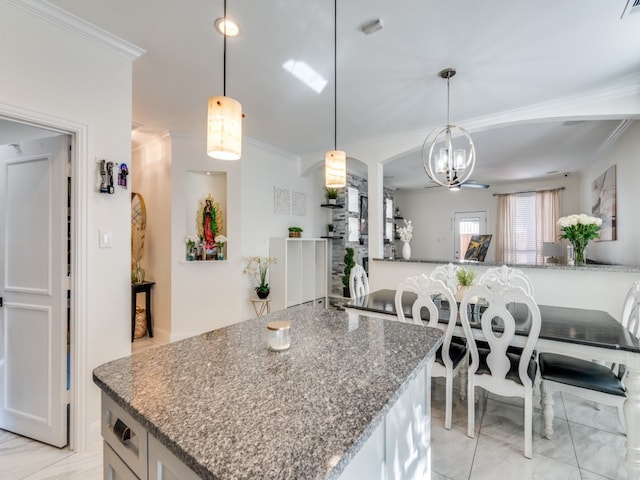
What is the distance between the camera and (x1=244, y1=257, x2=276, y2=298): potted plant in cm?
402

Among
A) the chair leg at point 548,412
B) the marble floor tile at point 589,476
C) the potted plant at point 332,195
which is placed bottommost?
the marble floor tile at point 589,476

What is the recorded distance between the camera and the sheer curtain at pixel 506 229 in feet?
22.8

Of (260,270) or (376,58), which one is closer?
(376,58)

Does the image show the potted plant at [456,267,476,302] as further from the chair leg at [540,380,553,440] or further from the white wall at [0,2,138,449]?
the white wall at [0,2,138,449]

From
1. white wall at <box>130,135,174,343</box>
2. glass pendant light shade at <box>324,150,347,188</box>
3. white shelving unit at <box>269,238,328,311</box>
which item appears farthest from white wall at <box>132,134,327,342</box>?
glass pendant light shade at <box>324,150,347,188</box>

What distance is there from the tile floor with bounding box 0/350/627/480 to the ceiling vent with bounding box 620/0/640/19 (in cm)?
271

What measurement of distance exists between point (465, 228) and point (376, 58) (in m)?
6.42

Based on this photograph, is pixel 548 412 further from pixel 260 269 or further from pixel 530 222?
pixel 530 222

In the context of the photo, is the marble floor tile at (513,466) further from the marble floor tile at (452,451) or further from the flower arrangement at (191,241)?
the flower arrangement at (191,241)

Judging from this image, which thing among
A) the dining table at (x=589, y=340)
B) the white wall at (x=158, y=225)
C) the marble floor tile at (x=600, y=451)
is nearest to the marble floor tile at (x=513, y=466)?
the marble floor tile at (x=600, y=451)

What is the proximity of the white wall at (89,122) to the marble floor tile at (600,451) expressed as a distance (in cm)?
308

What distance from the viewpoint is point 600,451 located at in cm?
186

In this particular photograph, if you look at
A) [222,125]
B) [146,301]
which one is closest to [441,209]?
[146,301]

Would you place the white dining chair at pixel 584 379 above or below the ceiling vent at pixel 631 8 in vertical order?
below
